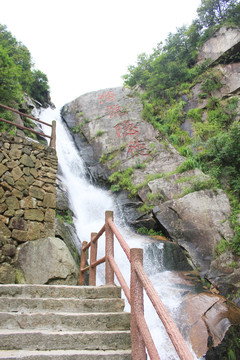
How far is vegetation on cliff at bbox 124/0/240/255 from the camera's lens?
984 centimetres

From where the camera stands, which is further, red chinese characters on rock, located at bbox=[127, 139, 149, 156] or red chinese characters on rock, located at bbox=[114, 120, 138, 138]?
red chinese characters on rock, located at bbox=[114, 120, 138, 138]

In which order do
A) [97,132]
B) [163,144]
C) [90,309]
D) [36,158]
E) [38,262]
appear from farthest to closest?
[97,132] → [163,144] → [36,158] → [38,262] → [90,309]

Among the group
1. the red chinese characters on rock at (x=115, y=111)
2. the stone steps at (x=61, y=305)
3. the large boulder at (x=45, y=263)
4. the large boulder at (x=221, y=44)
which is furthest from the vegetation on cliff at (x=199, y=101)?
the stone steps at (x=61, y=305)

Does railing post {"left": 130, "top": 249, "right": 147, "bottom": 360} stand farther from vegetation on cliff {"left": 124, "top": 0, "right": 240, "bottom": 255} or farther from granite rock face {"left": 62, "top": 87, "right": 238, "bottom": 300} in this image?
vegetation on cliff {"left": 124, "top": 0, "right": 240, "bottom": 255}

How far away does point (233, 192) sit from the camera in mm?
9031

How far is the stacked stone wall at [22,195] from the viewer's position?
180 inches

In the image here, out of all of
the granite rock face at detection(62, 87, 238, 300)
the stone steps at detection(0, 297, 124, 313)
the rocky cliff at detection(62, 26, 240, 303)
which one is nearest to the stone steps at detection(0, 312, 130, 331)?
the stone steps at detection(0, 297, 124, 313)

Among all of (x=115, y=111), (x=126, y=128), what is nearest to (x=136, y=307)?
(x=126, y=128)

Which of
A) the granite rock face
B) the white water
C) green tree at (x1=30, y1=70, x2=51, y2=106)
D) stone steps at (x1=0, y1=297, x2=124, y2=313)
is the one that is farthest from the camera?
green tree at (x1=30, y1=70, x2=51, y2=106)

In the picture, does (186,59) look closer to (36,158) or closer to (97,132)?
(97,132)

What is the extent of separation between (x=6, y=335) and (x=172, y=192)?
27.7ft

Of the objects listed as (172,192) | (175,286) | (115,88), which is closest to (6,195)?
(175,286)

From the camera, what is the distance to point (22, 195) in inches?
196

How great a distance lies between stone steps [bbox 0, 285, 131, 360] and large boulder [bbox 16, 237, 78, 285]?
6.26 ft
